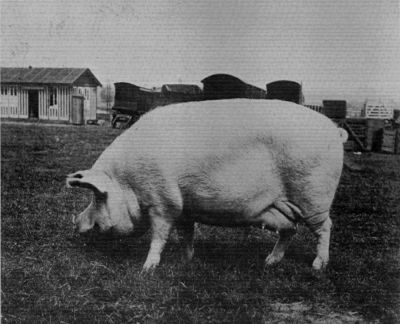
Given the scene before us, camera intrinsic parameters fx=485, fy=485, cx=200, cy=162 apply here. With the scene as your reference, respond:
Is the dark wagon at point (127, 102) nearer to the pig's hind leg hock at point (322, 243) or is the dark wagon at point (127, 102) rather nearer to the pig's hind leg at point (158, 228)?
the pig's hind leg at point (158, 228)

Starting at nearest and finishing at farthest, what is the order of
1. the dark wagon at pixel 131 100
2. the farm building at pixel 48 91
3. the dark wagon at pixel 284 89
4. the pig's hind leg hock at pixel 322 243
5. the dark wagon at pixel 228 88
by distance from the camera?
the pig's hind leg hock at pixel 322 243
the dark wagon at pixel 284 89
the dark wagon at pixel 228 88
the dark wagon at pixel 131 100
the farm building at pixel 48 91

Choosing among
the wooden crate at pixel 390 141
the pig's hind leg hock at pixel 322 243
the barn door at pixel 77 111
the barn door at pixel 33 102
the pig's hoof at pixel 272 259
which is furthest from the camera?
the barn door at pixel 33 102

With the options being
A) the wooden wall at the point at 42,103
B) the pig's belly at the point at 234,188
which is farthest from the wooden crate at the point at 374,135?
the wooden wall at the point at 42,103

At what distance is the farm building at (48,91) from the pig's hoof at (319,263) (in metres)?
28.5

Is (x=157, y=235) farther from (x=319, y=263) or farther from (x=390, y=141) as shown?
(x=390, y=141)

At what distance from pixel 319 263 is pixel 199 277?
52.4 inches

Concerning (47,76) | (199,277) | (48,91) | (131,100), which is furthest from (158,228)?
(47,76)

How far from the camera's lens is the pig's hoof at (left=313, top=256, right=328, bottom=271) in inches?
205

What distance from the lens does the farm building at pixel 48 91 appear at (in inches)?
1288

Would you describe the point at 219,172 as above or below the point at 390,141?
above

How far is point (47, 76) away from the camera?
1316 inches

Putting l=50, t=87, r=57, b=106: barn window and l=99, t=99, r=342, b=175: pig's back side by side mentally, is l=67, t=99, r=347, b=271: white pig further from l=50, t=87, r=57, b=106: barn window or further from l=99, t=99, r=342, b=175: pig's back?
l=50, t=87, r=57, b=106: barn window

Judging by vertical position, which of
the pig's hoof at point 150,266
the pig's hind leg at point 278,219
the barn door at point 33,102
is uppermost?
the pig's hind leg at point 278,219

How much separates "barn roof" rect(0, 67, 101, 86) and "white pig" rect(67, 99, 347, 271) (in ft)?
93.0
